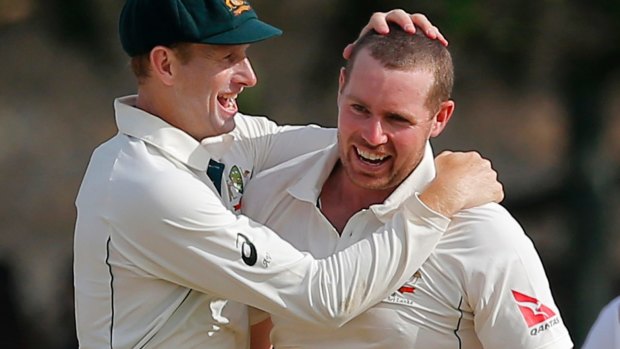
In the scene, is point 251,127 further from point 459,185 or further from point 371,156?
point 459,185

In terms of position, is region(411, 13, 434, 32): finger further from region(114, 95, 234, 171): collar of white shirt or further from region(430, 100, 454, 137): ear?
region(114, 95, 234, 171): collar of white shirt

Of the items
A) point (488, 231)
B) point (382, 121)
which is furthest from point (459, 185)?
point (382, 121)

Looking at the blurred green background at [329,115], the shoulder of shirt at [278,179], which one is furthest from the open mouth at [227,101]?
the blurred green background at [329,115]

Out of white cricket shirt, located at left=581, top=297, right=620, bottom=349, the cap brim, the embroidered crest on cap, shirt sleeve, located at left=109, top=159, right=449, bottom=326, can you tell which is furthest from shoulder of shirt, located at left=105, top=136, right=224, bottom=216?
white cricket shirt, located at left=581, top=297, right=620, bottom=349

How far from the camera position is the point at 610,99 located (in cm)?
973

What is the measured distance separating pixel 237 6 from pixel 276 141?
511 millimetres

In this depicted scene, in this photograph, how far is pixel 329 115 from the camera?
9.77 meters

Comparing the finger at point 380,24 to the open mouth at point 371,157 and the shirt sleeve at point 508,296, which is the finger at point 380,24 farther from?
the shirt sleeve at point 508,296

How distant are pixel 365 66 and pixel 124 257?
817mm

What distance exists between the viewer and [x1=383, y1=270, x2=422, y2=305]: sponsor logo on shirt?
4.29 metres

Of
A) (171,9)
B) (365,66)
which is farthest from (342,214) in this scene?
(171,9)

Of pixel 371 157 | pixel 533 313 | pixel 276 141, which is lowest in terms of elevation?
pixel 533 313

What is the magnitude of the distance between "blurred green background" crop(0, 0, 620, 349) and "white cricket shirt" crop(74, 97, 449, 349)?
186 inches

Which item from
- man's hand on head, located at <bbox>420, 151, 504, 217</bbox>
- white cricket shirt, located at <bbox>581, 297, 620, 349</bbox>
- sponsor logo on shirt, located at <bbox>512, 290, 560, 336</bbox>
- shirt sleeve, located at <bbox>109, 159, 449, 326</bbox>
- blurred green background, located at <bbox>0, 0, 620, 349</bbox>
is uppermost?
man's hand on head, located at <bbox>420, 151, 504, 217</bbox>
